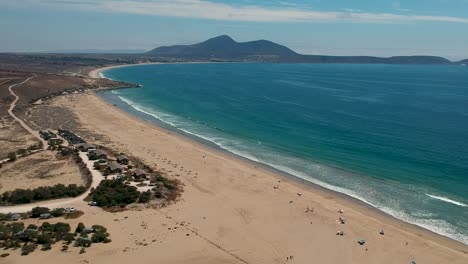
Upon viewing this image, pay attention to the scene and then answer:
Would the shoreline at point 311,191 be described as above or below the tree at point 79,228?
below

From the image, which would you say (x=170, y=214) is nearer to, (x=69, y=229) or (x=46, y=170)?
(x=69, y=229)

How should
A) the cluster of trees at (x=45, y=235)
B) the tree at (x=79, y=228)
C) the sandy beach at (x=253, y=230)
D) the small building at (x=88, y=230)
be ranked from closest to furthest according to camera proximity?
the cluster of trees at (x=45, y=235), the sandy beach at (x=253, y=230), the small building at (x=88, y=230), the tree at (x=79, y=228)

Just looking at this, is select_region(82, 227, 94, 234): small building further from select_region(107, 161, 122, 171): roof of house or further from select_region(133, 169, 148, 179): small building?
select_region(107, 161, 122, 171): roof of house

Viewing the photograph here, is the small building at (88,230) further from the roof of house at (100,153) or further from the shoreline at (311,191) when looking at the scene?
the roof of house at (100,153)

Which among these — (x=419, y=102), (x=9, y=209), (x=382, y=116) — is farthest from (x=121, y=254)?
(x=419, y=102)

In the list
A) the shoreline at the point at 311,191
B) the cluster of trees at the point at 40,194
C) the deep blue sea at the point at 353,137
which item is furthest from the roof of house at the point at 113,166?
the deep blue sea at the point at 353,137

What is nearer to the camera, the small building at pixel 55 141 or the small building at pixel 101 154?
the small building at pixel 101 154
